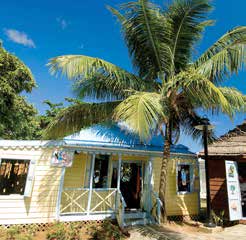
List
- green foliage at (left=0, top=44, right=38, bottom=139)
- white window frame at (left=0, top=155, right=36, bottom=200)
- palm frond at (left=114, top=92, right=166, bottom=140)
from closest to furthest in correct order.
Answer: palm frond at (left=114, top=92, right=166, bottom=140), white window frame at (left=0, top=155, right=36, bottom=200), green foliage at (left=0, top=44, right=38, bottom=139)

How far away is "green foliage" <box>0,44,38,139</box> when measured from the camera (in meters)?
13.1

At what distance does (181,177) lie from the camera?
10.2m

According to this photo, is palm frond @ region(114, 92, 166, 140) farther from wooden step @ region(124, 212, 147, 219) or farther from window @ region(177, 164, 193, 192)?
window @ region(177, 164, 193, 192)

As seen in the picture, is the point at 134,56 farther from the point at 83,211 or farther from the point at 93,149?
the point at 83,211

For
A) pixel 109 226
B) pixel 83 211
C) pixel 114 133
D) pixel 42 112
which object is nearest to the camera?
pixel 109 226

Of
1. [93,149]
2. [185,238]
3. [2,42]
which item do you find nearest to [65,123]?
[93,149]

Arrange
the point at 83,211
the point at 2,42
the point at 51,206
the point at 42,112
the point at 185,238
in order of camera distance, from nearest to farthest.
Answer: the point at 185,238
the point at 51,206
the point at 83,211
the point at 2,42
the point at 42,112

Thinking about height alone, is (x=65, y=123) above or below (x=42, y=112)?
below

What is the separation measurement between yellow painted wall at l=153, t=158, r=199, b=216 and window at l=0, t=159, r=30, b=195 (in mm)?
5442

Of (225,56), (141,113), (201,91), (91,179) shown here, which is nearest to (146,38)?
(225,56)

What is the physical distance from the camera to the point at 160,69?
7.70 metres

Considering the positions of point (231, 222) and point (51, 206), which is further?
point (231, 222)

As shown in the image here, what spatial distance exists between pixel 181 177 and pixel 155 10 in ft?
24.5

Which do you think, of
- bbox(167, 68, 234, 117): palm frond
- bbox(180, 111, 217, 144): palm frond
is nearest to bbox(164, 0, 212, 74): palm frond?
bbox(167, 68, 234, 117): palm frond
